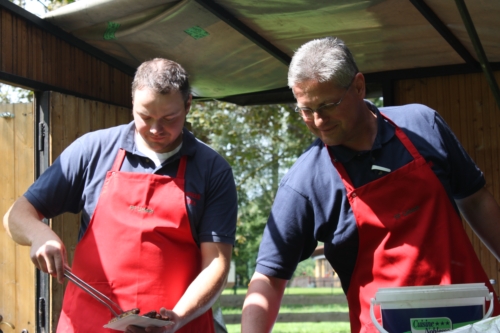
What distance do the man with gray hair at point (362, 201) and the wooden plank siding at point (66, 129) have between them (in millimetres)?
2425

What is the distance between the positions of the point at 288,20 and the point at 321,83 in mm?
2081

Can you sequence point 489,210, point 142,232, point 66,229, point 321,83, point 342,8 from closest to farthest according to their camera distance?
point 321,83, point 489,210, point 142,232, point 342,8, point 66,229

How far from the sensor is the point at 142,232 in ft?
7.60

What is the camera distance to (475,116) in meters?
4.80

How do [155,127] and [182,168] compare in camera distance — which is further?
[182,168]

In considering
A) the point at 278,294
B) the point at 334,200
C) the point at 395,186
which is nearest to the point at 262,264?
the point at 278,294

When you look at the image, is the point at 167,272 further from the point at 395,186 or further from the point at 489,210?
the point at 489,210

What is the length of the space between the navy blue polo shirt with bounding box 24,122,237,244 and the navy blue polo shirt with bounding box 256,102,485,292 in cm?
38

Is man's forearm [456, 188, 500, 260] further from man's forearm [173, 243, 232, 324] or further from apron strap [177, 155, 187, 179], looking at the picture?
apron strap [177, 155, 187, 179]

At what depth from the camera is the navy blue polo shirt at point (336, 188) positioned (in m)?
2.00

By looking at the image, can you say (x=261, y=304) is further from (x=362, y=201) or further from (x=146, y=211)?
(x=146, y=211)

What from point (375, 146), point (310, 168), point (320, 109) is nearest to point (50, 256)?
point (310, 168)

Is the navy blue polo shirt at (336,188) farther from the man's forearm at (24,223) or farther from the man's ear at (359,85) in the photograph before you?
the man's forearm at (24,223)

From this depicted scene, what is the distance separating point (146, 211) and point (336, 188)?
722 mm
